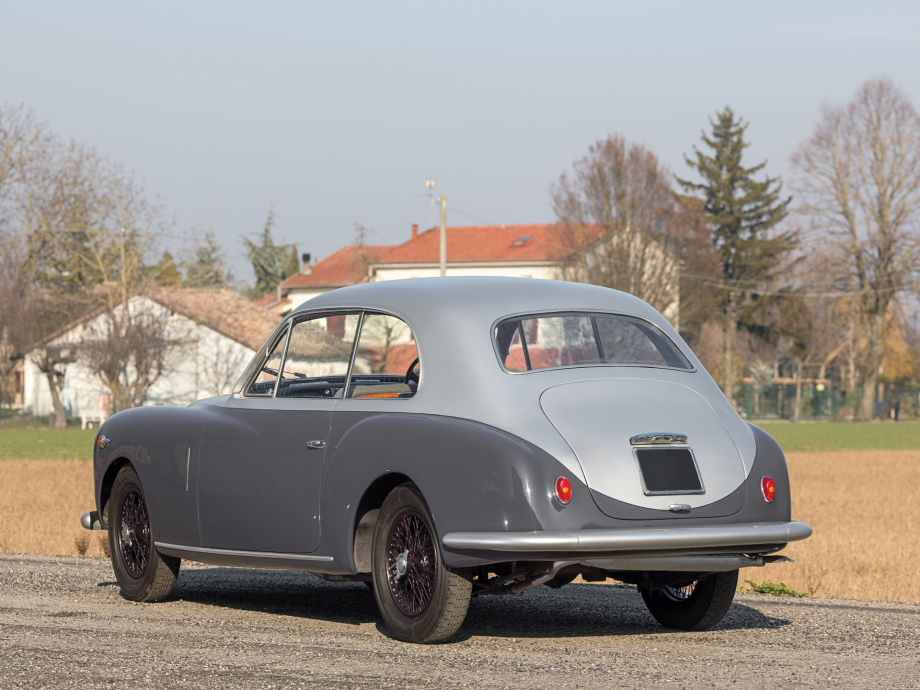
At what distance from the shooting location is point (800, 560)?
473 inches

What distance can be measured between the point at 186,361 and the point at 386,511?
6039 centimetres

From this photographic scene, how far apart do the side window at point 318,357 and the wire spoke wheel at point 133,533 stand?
1.41 meters

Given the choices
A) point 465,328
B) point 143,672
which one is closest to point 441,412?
point 465,328

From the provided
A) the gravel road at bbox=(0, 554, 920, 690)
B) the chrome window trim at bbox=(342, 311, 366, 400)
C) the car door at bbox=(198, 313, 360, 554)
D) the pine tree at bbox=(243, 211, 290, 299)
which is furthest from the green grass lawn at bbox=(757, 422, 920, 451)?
the pine tree at bbox=(243, 211, 290, 299)

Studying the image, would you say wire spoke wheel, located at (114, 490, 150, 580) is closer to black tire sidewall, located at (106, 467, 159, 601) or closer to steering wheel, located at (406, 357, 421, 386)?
black tire sidewall, located at (106, 467, 159, 601)

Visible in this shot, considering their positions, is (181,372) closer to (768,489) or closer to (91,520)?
(91,520)

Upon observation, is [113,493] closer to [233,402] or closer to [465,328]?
[233,402]

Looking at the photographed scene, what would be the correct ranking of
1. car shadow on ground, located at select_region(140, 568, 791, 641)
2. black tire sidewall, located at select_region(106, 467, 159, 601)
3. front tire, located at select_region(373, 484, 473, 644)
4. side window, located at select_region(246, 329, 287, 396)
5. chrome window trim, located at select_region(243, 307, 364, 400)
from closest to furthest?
front tire, located at select_region(373, 484, 473, 644) < car shadow on ground, located at select_region(140, 568, 791, 641) < chrome window trim, located at select_region(243, 307, 364, 400) < side window, located at select_region(246, 329, 287, 396) < black tire sidewall, located at select_region(106, 467, 159, 601)

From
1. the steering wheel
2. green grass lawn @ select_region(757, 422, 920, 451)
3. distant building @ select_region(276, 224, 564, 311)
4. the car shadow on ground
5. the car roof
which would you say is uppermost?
distant building @ select_region(276, 224, 564, 311)

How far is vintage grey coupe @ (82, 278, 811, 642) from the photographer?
6.18 m

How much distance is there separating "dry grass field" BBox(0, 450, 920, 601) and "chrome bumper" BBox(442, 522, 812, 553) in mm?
3651

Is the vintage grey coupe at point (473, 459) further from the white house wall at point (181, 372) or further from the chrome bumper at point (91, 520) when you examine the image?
the white house wall at point (181, 372)

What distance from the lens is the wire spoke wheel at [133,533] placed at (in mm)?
Result: 8484

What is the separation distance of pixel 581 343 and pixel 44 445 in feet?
121
